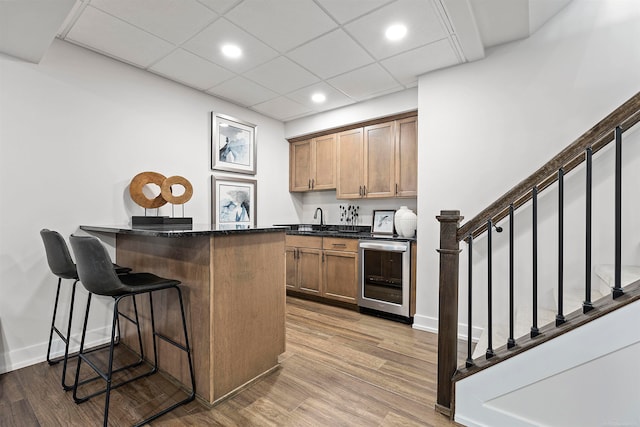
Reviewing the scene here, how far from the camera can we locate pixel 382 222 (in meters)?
4.02

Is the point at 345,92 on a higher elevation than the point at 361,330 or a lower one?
higher

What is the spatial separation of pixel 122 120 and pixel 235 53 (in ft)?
4.13

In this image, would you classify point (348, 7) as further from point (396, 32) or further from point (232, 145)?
point (232, 145)

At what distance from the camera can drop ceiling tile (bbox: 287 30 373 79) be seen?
251cm

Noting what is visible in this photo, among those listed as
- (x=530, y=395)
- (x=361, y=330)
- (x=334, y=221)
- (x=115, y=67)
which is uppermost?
(x=115, y=67)

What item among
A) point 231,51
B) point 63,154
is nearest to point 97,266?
point 63,154

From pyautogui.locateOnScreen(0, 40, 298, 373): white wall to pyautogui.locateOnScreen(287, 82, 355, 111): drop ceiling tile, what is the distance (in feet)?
4.34

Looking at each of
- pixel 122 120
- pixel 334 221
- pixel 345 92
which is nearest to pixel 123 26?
pixel 122 120

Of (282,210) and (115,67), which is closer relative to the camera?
(115,67)

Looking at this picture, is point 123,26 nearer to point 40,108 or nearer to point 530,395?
point 40,108

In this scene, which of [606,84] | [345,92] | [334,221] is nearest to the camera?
[606,84]

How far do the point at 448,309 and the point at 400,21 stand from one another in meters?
2.11

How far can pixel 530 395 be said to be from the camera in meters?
1.45

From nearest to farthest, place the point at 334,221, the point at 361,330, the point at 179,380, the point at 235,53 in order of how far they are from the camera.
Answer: the point at 179,380 → the point at 235,53 → the point at 361,330 → the point at 334,221
